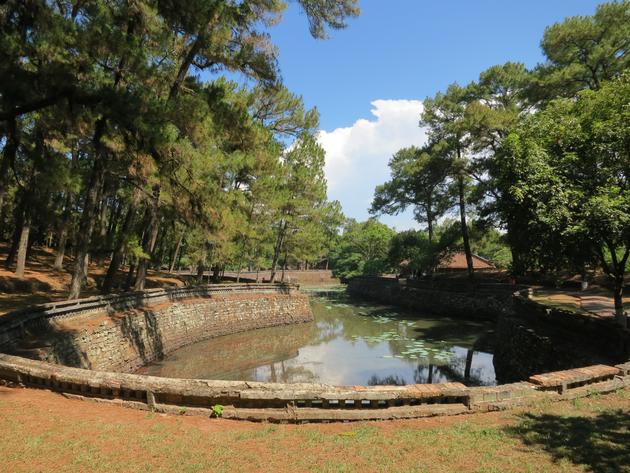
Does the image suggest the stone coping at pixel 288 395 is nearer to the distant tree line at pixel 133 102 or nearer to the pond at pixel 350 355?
the distant tree line at pixel 133 102

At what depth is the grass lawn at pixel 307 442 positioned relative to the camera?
477cm

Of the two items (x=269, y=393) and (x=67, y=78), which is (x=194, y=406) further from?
(x=67, y=78)

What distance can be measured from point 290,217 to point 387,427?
2522 cm

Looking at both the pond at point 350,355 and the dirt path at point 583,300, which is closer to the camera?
the pond at point 350,355

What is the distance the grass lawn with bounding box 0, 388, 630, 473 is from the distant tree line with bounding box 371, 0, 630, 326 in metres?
5.95

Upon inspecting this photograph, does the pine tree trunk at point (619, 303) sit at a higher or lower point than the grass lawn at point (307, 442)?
higher

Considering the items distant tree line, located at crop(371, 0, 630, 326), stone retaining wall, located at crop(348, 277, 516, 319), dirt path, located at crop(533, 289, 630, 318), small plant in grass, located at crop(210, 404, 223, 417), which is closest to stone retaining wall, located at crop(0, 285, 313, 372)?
small plant in grass, located at crop(210, 404, 223, 417)

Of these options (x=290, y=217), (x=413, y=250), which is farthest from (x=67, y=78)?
(x=413, y=250)

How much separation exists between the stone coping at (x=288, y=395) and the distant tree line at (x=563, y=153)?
17.2 feet

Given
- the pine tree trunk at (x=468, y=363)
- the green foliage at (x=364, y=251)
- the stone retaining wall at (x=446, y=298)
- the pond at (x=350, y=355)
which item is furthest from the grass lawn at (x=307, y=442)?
the green foliage at (x=364, y=251)

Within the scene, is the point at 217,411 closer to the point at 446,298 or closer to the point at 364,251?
the point at 446,298

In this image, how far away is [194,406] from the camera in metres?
6.65

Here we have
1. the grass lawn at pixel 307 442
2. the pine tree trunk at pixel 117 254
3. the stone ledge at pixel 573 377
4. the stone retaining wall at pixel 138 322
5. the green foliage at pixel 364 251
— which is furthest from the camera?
the green foliage at pixel 364 251

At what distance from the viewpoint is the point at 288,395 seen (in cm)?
650
